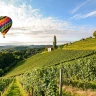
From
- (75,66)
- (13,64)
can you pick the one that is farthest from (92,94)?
(13,64)

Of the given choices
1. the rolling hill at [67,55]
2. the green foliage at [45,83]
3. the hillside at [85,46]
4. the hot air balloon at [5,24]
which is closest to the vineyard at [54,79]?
the green foliage at [45,83]

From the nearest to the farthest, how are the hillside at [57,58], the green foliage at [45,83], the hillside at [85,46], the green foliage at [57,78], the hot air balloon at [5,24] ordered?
1. the green foliage at [45,83]
2. the green foliage at [57,78]
3. the hot air balloon at [5,24]
4. the hillside at [57,58]
5. the hillside at [85,46]

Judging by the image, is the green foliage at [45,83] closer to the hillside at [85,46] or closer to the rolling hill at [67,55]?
the rolling hill at [67,55]

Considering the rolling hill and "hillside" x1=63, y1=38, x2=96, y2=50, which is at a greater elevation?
"hillside" x1=63, y1=38, x2=96, y2=50

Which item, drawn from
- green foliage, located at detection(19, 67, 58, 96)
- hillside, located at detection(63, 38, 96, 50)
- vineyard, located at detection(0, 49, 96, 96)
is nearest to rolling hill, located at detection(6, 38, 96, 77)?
hillside, located at detection(63, 38, 96, 50)

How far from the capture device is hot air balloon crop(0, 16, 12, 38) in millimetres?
36959

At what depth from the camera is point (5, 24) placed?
1478 inches

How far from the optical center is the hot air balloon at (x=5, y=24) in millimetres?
36959

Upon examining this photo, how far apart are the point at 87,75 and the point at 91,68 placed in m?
1.38

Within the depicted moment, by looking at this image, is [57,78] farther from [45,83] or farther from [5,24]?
[45,83]

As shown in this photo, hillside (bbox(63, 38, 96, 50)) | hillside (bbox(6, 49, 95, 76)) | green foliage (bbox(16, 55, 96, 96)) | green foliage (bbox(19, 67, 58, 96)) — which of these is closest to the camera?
green foliage (bbox(19, 67, 58, 96))

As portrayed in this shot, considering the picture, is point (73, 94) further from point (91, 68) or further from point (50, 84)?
point (91, 68)

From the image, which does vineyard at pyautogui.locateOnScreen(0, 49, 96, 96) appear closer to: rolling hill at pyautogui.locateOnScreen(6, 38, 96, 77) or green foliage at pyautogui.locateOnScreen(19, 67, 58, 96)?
green foliage at pyautogui.locateOnScreen(19, 67, 58, 96)

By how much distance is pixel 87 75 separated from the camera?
36406 mm
